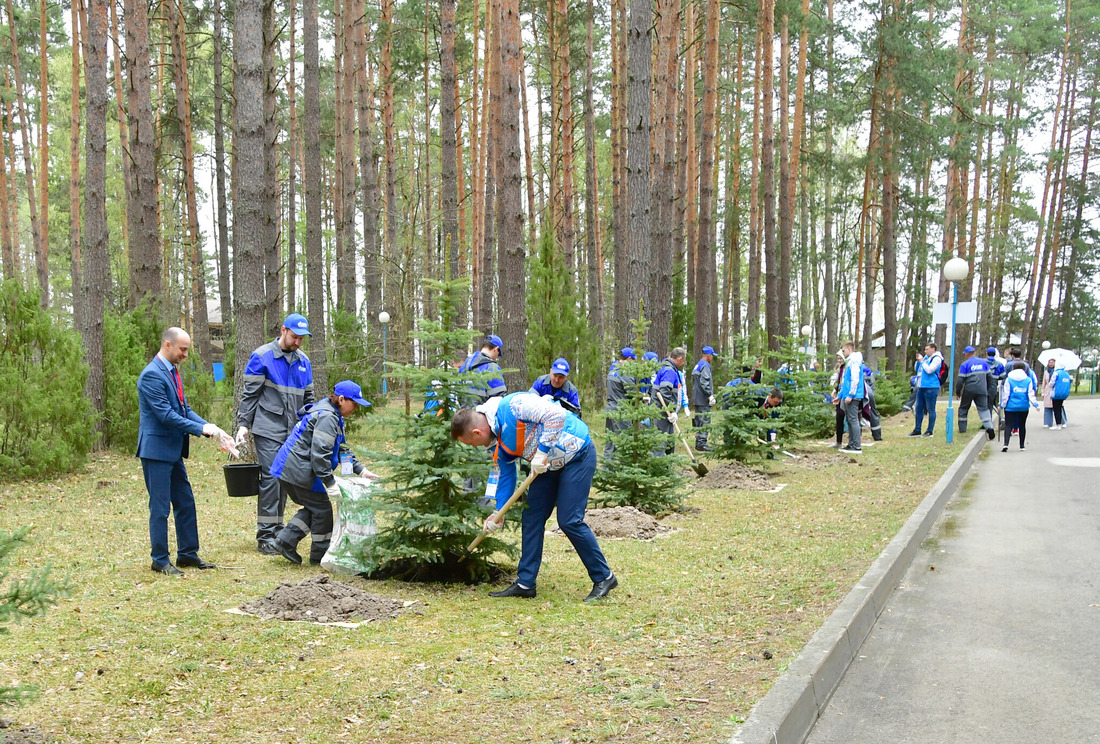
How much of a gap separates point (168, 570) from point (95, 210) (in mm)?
8848

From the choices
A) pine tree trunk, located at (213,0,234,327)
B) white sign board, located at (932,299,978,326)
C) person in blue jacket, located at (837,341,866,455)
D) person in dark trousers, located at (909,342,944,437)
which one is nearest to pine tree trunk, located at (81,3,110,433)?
pine tree trunk, located at (213,0,234,327)

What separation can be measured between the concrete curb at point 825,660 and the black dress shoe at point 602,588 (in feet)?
5.14

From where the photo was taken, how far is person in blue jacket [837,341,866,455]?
16062 mm

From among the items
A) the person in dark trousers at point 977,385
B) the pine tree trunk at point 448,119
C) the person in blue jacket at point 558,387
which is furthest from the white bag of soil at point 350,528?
the person in dark trousers at point 977,385

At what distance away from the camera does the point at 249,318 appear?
11.2 meters

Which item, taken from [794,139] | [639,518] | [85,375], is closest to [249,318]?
[85,375]

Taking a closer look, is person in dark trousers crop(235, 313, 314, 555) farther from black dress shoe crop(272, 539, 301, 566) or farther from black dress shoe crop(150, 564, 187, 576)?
black dress shoe crop(150, 564, 187, 576)

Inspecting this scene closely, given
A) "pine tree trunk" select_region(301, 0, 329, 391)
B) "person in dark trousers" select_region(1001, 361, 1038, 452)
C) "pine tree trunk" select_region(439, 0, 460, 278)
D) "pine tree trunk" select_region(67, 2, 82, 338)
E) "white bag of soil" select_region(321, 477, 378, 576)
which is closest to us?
"white bag of soil" select_region(321, 477, 378, 576)

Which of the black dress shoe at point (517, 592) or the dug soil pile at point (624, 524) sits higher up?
the black dress shoe at point (517, 592)

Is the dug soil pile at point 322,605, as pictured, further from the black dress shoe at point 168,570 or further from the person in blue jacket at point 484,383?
the person in blue jacket at point 484,383

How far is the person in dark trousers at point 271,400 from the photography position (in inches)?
293

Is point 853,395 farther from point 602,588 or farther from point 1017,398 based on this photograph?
point 602,588

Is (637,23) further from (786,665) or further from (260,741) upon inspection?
(260,741)

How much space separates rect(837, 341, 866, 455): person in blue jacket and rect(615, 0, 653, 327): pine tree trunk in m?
4.67
